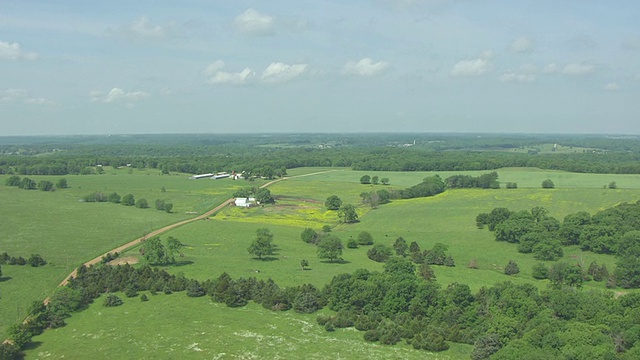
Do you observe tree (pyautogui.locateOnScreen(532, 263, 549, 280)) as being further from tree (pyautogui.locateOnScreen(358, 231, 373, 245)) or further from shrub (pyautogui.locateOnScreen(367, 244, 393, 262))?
tree (pyautogui.locateOnScreen(358, 231, 373, 245))

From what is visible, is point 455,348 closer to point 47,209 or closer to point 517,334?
point 517,334

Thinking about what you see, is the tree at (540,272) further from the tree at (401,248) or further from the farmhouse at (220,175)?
the farmhouse at (220,175)

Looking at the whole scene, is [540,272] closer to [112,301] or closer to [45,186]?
[112,301]

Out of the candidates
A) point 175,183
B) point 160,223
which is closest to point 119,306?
point 160,223

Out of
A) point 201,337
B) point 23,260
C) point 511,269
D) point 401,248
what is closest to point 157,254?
point 23,260

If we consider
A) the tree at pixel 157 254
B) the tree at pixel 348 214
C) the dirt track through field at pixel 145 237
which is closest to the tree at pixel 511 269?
the tree at pixel 348 214

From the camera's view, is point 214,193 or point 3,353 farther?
point 214,193

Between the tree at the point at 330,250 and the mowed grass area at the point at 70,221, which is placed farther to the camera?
the tree at the point at 330,250
